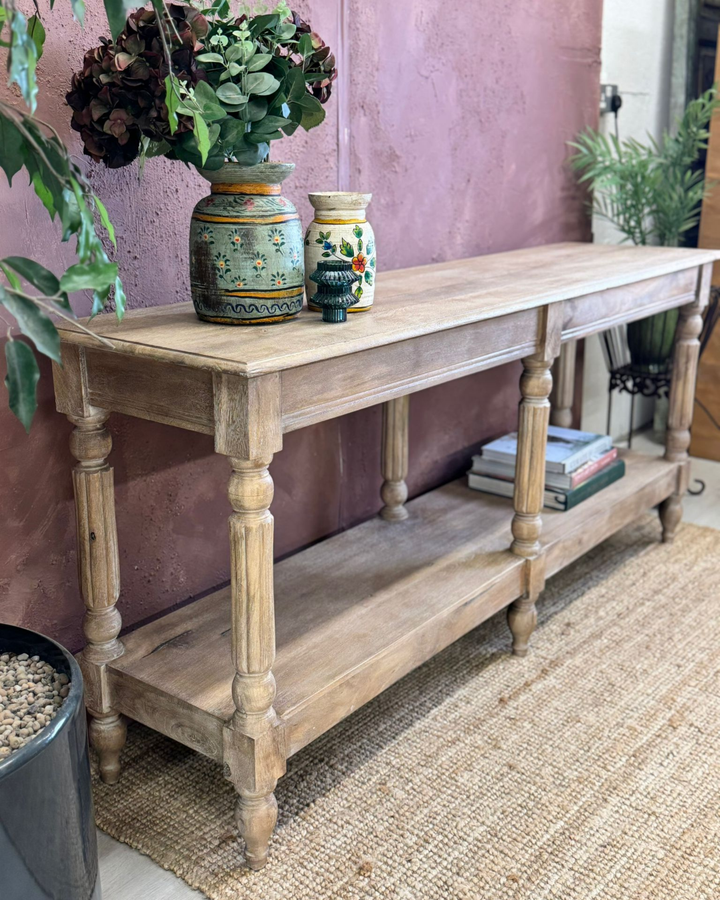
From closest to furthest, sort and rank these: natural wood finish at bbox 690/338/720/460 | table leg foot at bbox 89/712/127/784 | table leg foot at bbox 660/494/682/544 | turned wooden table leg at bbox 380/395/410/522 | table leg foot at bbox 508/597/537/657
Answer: table leg foot at bbox 89/712/127/784 → table leg foot at bbox 508/597/537/657 → turned wooden table leg at bbox 380/395/410/522 → table leg foot at bbox 660/494/682/544 → natural wood finish at bbox 690/338/720/460

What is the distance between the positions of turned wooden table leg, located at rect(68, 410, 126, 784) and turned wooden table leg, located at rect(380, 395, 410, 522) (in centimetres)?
90

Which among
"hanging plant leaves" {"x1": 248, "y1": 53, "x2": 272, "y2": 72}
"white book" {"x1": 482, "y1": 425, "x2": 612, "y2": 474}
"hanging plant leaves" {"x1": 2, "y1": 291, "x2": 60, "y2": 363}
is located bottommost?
"white book" {"x1": 482, "y1": 425, "x2": 612, "y2": 474}

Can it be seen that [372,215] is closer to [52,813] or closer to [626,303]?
[626,303]

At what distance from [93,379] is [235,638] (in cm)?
51

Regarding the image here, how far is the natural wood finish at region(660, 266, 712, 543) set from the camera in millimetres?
2877

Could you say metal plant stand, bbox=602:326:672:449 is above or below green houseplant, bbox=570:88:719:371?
below

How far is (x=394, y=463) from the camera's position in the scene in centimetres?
257

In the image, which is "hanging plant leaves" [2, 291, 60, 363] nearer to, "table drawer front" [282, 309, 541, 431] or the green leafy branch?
the green leafy branch

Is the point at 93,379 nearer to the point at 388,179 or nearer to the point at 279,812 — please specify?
the point at 279,812

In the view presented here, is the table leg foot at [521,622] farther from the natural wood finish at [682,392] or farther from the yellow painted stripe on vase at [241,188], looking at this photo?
the yellow painted stripe on vase at [241,188]

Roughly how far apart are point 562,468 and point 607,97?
1.46 metres

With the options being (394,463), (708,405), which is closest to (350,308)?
(394,463)

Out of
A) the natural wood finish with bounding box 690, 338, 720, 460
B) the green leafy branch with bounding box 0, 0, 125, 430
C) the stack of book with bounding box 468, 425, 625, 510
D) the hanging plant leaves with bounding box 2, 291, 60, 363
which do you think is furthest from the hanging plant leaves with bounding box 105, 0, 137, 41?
the natural wood finish with bounding box 690, 338, 720, 460

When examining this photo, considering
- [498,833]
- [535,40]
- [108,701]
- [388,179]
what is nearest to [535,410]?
[388,179]
